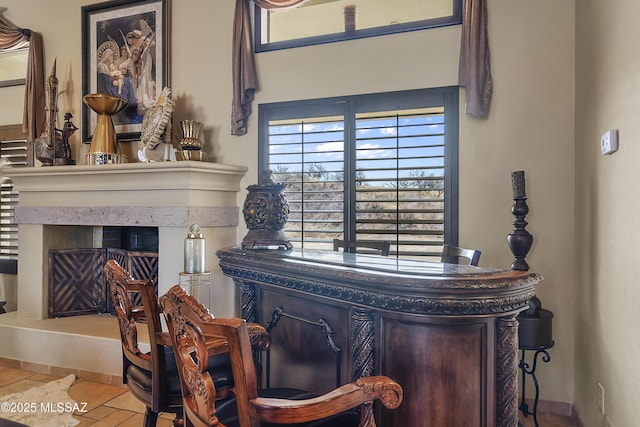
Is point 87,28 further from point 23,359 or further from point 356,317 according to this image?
point 356,317

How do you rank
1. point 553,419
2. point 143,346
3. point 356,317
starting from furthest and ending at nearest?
point 143,346 < point 553,419 < point 356,317

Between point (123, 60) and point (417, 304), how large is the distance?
3.69 metres

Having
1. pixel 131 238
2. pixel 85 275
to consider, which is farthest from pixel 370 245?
pixel 85 275

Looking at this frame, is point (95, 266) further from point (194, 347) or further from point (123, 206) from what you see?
point (194, 347)

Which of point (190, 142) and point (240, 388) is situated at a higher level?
point (190, 142)

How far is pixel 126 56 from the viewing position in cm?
379

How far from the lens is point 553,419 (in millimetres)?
2652

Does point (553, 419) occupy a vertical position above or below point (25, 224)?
below

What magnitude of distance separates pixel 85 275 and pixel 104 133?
4.42 feet

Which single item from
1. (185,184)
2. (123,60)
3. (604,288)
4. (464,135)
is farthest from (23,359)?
(604,288)

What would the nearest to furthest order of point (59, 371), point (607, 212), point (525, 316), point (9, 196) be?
point (607, 212), point (525, 316), point (59, 371), point (9, 196)

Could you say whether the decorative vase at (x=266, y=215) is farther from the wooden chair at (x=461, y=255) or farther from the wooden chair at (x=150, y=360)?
the wooden chair at (x=461, y=255)

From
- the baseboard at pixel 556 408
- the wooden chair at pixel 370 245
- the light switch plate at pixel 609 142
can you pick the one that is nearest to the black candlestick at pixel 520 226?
the light switch plate at pixel 609 142

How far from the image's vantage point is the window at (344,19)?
3.01 metres
